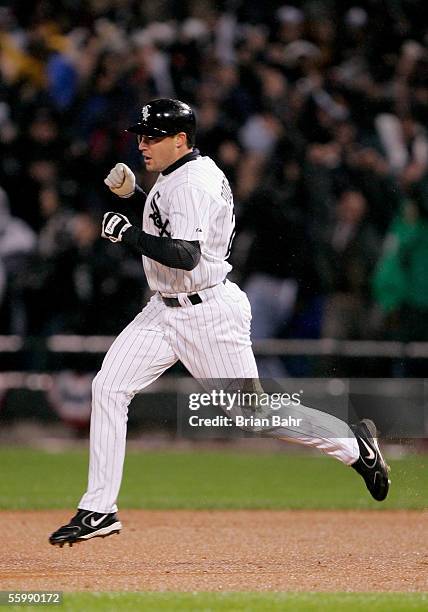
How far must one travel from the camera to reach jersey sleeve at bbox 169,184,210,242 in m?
6.01

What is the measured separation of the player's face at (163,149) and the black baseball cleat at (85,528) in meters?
1.71

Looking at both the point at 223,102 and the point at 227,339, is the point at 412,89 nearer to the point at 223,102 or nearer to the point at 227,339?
the point at 223,102

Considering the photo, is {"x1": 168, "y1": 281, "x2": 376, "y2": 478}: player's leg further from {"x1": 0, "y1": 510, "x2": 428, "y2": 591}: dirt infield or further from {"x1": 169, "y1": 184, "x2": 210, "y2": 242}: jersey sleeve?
{"x1": 0, "y1": 510, "x2": 428, "y2": 591}: dirt infield

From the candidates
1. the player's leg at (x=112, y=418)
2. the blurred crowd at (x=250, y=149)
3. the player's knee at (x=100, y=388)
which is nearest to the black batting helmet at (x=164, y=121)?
the player's leg at (x=112, y=418)

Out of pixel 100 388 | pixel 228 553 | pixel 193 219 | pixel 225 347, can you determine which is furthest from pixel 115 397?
pixel 228 553

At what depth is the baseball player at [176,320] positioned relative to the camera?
605 cm

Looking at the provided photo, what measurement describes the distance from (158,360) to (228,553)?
1.12 meters

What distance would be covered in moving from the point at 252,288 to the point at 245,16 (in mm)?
3924

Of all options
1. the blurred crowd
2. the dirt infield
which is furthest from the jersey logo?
the blurred crowd

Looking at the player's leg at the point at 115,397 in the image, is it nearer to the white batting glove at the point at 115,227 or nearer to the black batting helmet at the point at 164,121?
the white batting glove at the point at 115,227

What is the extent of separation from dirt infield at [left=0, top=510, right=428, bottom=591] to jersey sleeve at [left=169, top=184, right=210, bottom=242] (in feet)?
5.08

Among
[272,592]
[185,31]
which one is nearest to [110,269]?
[185,31]

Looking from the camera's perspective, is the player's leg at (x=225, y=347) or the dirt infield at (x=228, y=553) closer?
the dirt infield at (x=228, y=553)

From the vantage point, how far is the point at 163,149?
6.34 meters
